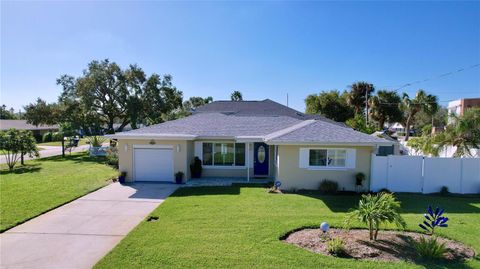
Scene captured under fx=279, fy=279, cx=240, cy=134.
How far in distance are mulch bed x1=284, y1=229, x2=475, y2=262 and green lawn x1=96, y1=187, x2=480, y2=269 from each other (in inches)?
12.4

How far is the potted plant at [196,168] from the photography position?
55.1ft

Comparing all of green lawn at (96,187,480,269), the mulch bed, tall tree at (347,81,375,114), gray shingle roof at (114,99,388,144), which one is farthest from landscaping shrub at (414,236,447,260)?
tall tree at (347,81,375,114)

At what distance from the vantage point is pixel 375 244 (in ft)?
24.0

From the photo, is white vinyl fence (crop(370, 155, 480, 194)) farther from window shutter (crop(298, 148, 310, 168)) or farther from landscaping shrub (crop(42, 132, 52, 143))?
landscaping shrub (crop(42, 132, 52, 143))

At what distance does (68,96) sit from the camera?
108 ft

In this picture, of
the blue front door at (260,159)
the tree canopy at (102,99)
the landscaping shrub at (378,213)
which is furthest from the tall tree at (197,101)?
the landscaping shrub at (378,213)

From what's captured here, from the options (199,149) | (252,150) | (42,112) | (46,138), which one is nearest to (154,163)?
(199,149)

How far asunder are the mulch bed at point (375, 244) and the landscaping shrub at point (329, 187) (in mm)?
4980

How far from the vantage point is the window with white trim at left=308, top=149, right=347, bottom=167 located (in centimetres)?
1357

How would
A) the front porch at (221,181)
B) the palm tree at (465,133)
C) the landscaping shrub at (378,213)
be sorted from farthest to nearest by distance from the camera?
the palm tree at (465,133) → the front porch at (221,181) → the landscaping shrub at (378,213)

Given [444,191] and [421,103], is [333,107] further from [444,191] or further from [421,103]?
[444,191]

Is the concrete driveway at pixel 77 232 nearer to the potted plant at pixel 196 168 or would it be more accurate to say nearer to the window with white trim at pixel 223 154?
the potted plant at pixel 196 168

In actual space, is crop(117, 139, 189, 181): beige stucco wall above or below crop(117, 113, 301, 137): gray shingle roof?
below

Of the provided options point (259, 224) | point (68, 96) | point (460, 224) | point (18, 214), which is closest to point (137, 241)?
point (259, 224)
